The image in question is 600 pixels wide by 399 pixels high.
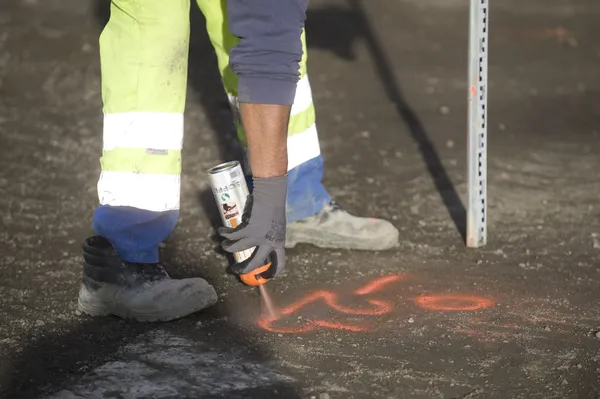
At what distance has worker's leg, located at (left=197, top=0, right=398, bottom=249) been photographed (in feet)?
13.2

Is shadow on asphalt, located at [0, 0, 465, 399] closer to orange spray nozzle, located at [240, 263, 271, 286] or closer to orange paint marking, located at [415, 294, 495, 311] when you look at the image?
orange spray nozzle, located at [240, 263, 271, 286]

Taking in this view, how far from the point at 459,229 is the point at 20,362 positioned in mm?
2039

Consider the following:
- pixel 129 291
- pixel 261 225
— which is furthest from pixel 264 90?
pixel 129 291

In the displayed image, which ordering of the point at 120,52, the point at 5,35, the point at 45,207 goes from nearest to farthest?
the point at 120,52, the point at 45,207, the point at 5,35

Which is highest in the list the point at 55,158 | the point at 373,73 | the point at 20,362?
the point at 373,73

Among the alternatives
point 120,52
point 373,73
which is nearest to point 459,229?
point 120,52

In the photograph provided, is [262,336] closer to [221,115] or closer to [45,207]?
[45,207]

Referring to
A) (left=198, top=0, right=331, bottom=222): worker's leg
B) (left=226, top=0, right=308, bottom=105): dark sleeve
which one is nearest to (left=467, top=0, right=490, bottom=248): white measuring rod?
(left=198, top=0, right=331, bottom=222): worker's leg

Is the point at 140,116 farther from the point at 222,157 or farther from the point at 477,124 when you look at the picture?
the point at 222,157

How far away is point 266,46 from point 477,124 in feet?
3.85

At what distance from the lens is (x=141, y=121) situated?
3.44 m

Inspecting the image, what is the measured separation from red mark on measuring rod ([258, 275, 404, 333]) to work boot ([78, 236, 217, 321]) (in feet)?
0.92

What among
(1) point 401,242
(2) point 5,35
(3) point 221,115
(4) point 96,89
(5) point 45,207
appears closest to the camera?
(1) point 401,242

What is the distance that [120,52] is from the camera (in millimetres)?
3422
